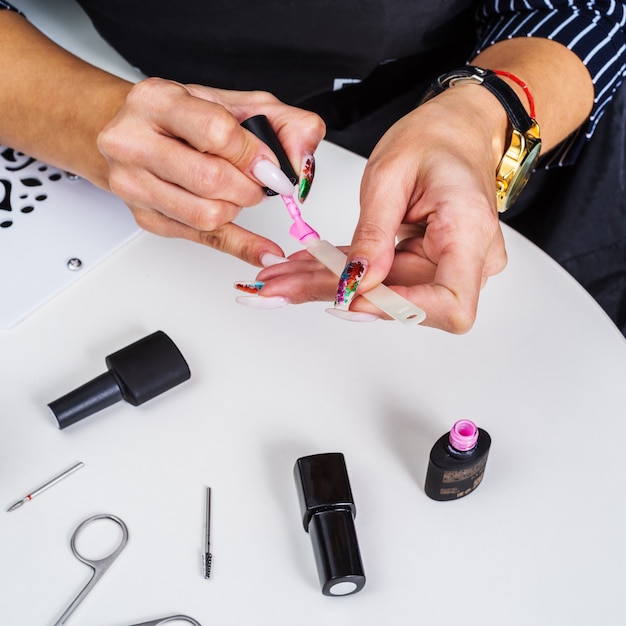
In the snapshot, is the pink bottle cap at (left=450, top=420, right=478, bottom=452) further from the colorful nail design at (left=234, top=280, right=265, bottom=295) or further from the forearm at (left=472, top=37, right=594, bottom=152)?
the forearm at (left=472, top=37, right=594, bottom=152)

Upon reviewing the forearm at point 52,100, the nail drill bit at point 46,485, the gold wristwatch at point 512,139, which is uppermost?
the forearm at point 52,100

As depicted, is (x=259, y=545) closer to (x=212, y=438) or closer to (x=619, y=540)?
(x=212, y=438)

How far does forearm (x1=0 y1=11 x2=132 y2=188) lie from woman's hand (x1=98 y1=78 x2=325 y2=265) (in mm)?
93

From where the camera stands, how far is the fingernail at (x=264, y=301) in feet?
1.87

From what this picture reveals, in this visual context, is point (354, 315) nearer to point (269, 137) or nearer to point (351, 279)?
point (351, 279)

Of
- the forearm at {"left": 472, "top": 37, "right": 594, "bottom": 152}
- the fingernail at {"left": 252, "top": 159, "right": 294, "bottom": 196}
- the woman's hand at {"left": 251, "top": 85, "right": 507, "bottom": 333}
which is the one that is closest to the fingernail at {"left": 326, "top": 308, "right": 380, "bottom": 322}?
the woman's hand at {"left": 251, "top": 85, "right": 507, "bottom": 333}

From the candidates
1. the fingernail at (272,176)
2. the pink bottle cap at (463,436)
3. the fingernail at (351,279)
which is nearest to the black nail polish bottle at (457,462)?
the pink bottle cap at (463,436)

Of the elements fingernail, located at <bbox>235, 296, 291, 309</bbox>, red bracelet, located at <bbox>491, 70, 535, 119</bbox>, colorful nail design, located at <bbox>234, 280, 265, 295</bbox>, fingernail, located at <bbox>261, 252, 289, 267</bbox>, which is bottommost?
fingernail, located at <bbox>235, 296, 291, 309</bbox>

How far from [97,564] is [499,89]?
52 cm

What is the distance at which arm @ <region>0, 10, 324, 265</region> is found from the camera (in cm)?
56

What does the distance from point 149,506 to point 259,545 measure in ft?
0.27

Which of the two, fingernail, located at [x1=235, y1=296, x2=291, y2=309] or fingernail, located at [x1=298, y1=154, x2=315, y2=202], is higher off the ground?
fingernail, located at [x1=298, y1=154, x2=315, y2=202]

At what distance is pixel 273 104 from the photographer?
0.61m

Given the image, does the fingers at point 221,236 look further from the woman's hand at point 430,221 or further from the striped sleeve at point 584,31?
the striped sleeve at point 584,31
